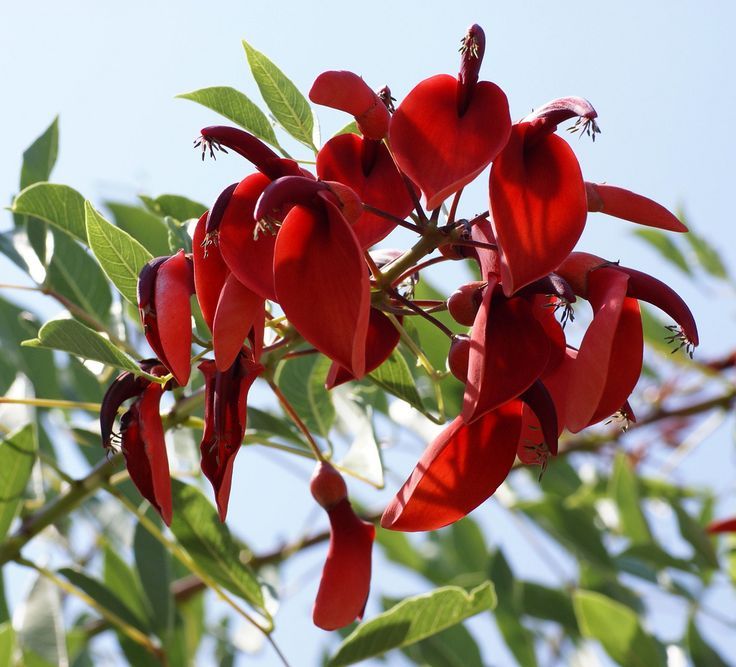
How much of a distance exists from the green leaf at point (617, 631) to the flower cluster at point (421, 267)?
1.91ft

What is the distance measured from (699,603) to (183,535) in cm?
97

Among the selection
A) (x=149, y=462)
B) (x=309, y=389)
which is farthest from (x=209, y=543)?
(x=149, y=462)

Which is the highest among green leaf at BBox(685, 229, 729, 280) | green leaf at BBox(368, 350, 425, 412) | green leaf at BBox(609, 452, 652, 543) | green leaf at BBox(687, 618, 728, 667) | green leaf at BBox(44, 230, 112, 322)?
green leaf at BBox(44, 230, 112, 322)

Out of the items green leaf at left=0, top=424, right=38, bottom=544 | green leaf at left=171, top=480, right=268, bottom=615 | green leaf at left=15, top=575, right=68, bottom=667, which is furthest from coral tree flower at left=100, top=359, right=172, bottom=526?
green leaf at left=15, top=575, right=68, bottom=667

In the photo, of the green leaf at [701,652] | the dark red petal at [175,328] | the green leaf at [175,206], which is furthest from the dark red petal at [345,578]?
the green leaf at [701,652]

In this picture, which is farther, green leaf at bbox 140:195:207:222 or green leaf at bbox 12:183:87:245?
green leaf at bbox 140:195:207:222

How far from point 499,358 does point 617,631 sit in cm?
77

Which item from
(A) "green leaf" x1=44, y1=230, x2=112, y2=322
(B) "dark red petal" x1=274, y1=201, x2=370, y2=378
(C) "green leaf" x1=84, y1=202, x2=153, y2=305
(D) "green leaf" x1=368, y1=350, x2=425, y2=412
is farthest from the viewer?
(A) "green leaf" x1=44, y1=230, x2=112, y2=322

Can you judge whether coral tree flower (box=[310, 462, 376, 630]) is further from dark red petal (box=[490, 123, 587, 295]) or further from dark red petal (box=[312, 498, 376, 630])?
dark red petal (box=[490, 123, 587, 295])

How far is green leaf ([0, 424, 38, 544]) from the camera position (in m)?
1.17

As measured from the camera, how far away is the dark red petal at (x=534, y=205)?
0.66 metres

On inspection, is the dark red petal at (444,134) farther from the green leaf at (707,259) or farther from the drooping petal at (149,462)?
the green leaf at (707,259)

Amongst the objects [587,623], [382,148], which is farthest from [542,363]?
[587,623]

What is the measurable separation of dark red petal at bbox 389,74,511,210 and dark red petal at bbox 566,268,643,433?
4.8 inches
